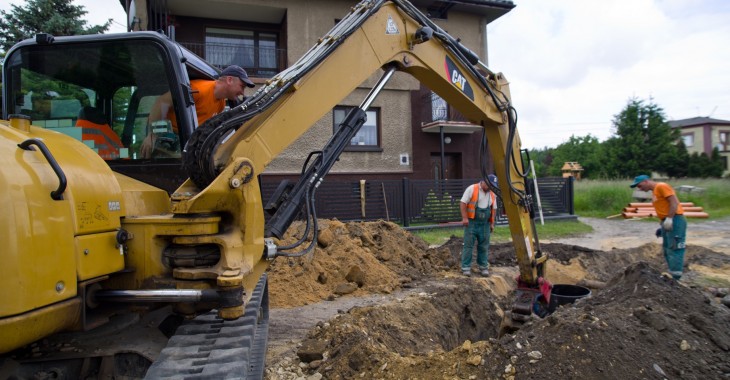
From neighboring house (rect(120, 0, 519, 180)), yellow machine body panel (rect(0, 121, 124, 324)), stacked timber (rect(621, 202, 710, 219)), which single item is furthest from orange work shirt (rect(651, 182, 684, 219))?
stacked timber (rect(621, 202, 710, 219))

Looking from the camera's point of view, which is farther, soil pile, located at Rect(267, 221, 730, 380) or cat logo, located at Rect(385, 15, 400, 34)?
cat logo, located at Rect(385, 15, 400, 34)

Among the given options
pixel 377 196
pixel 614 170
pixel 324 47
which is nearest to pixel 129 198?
pixel 324 47

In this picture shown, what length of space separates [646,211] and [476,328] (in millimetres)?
14354

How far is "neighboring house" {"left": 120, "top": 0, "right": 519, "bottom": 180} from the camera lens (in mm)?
15484

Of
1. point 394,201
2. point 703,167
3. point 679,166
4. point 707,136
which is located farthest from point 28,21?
point 707,136

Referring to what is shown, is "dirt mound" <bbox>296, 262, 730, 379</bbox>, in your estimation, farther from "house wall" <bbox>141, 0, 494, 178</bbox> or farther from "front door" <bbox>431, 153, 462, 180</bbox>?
"front door" <bbox>431, 153, 462, 180</bbox>

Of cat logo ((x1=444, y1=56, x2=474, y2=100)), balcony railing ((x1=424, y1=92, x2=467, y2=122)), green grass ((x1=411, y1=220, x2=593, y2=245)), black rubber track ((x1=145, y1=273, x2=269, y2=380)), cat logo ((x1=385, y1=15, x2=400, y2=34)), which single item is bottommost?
green grass ((x1=411, y1=220, x2=593, y2=245))

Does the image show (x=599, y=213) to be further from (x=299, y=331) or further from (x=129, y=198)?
(x=129, y=198)

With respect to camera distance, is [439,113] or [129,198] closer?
[129,198]

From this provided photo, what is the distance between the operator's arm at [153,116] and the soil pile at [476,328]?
200 cm

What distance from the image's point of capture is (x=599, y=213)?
19172 millimetres

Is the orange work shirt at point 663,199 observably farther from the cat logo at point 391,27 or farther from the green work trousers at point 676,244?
the cat logo at point 391,27

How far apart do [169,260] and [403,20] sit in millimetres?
2945

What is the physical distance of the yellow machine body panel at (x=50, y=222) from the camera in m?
1.83
